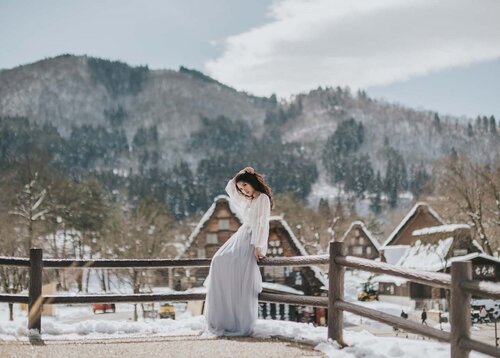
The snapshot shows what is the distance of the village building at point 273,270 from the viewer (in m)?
28.6

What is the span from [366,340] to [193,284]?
25614 mm

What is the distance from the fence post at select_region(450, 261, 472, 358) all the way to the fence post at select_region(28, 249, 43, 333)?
516 centimetres

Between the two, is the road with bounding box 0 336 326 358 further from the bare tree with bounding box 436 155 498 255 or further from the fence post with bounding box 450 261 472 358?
the bare tree with bounding box 436 155 498 255

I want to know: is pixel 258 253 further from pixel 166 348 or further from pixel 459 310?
pixel 459 310

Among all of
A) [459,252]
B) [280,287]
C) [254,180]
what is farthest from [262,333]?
[459,252]

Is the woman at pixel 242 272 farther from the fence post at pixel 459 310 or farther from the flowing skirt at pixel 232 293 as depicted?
the fence post at pixel 459 310

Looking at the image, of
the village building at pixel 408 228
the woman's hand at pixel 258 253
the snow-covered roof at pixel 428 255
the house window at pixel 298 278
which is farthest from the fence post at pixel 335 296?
the village building at pixel 408 228

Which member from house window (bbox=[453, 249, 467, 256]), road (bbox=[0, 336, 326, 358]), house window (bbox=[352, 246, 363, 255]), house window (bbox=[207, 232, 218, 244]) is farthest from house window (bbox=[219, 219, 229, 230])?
house window (bbox=[352, 246, 363, 255])

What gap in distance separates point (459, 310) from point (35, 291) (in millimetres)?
5311

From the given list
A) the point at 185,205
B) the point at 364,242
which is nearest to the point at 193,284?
the point at 364,242

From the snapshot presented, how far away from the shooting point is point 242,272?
7898 mm

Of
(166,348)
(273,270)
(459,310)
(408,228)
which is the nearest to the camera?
(459,310)

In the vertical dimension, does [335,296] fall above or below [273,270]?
above

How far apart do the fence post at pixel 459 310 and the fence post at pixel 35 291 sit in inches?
203
